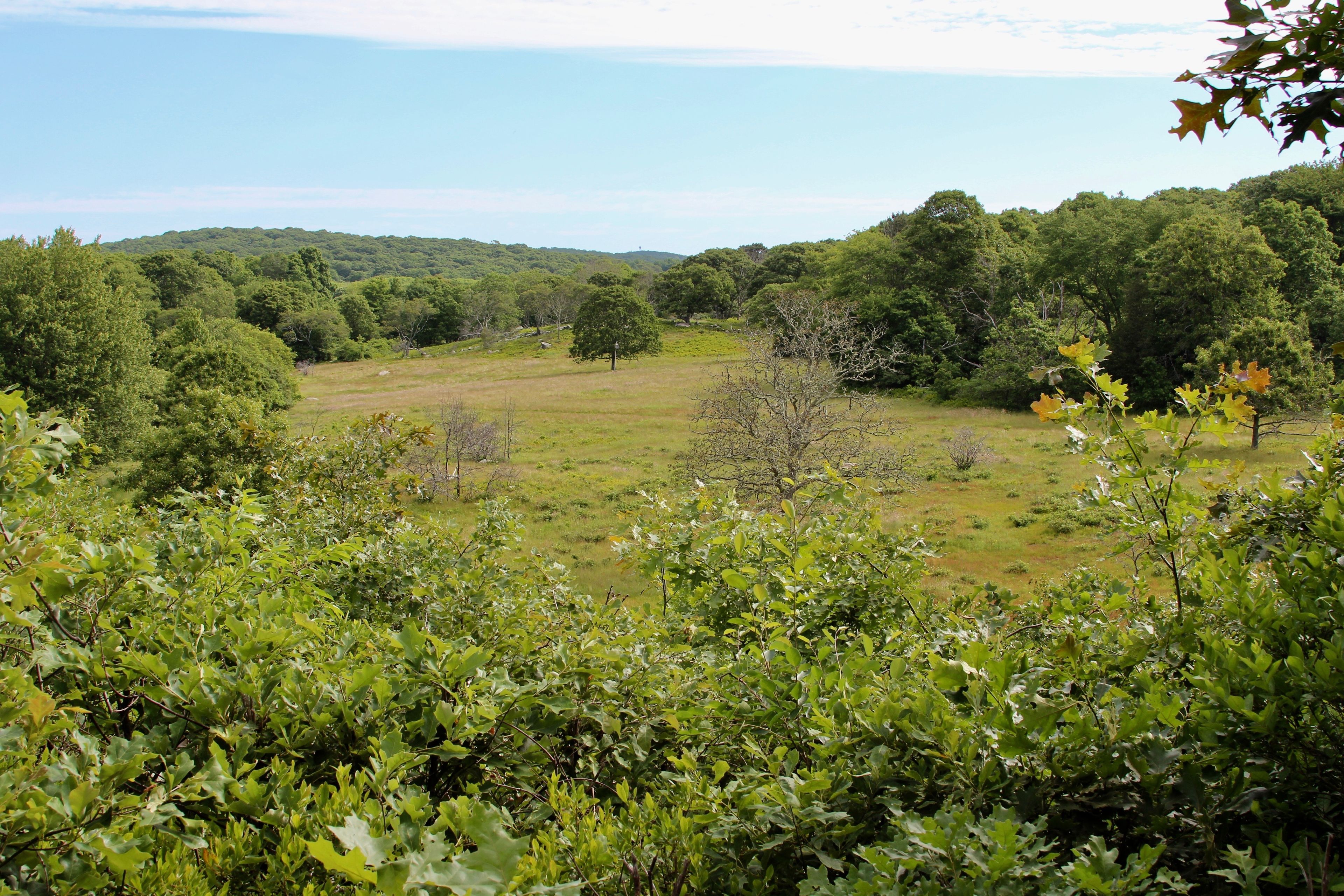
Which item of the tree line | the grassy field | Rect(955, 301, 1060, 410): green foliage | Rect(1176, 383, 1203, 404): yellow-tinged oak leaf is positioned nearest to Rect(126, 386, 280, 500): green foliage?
the grassy field

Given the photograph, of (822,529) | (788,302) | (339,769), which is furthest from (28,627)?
(788,302)

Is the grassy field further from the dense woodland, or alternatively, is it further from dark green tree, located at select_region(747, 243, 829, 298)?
dark green tree, located at select_region(747, 243, 829, 298)

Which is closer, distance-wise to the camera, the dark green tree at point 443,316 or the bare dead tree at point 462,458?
the bare dead tree at point 462,458

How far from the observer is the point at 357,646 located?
11.7 feet

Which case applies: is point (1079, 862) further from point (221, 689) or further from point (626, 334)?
point (626, 334)

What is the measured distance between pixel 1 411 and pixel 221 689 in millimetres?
1114

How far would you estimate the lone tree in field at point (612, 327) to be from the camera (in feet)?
188

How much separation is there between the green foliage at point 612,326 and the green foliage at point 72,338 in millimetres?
31730

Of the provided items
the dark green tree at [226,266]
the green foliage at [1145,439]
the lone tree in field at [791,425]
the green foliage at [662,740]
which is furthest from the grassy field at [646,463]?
the dark green tree at [226,266]

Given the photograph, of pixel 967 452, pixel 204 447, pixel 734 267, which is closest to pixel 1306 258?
pixel 967 452

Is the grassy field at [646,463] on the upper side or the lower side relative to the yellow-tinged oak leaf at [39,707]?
lower

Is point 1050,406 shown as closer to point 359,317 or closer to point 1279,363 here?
point 1279,363

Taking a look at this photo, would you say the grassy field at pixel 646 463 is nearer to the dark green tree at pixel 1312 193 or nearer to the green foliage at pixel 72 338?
the green foliage at pixel 72 338

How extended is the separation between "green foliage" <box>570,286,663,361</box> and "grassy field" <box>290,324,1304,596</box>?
1605mm
